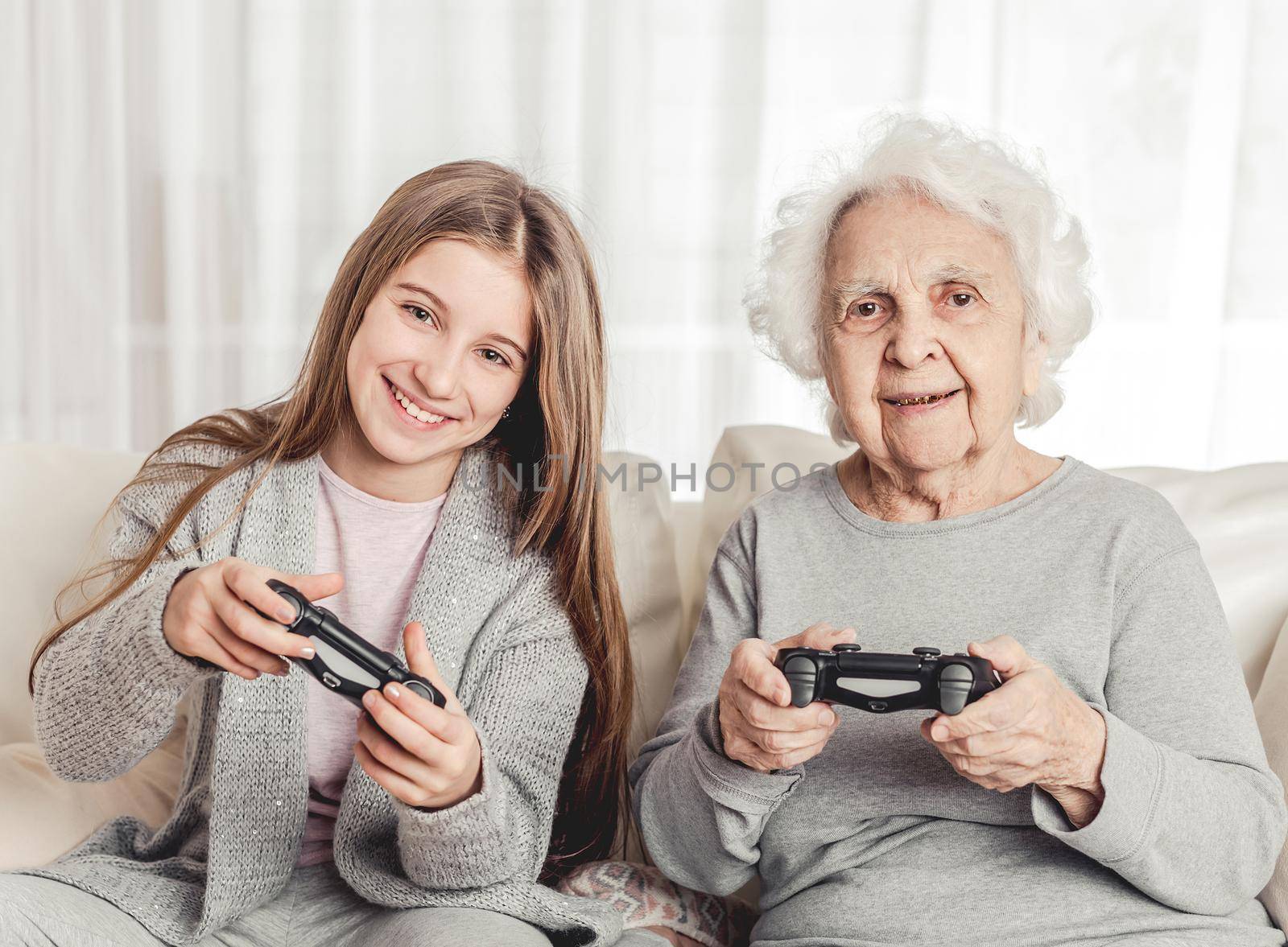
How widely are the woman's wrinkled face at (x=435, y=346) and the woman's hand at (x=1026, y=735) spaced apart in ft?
1.99

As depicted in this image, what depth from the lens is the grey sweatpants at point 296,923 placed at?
1034 mm

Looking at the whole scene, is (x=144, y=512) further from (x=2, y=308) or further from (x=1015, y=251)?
(x=2, y=308)

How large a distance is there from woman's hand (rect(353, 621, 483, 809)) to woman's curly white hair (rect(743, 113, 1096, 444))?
63cm

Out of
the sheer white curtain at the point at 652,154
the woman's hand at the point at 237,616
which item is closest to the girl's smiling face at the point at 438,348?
the woman's hand at the point at 237,616

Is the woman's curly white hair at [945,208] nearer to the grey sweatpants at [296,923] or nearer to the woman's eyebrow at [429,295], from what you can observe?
the woman's eyebrow at [429,295]

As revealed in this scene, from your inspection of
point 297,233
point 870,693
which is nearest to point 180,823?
point 870,693

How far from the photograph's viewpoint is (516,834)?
1196mm

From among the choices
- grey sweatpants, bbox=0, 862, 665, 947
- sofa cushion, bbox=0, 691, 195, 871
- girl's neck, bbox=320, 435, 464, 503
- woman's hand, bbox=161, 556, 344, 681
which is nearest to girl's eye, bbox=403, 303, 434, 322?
girl's neck, bbox=320, 435, 464, 503

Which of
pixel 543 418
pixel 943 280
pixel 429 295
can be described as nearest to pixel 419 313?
pixel 429 295

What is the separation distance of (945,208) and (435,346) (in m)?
0.58

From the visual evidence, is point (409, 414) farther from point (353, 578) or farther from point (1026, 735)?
point (1026, 735)

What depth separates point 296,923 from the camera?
1233mm

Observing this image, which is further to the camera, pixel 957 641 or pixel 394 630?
pixel 394 630

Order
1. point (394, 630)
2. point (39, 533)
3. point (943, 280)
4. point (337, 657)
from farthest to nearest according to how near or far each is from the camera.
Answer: point (39, 533) < point (394, 630) < point (943, 280) < point (337, 657)
